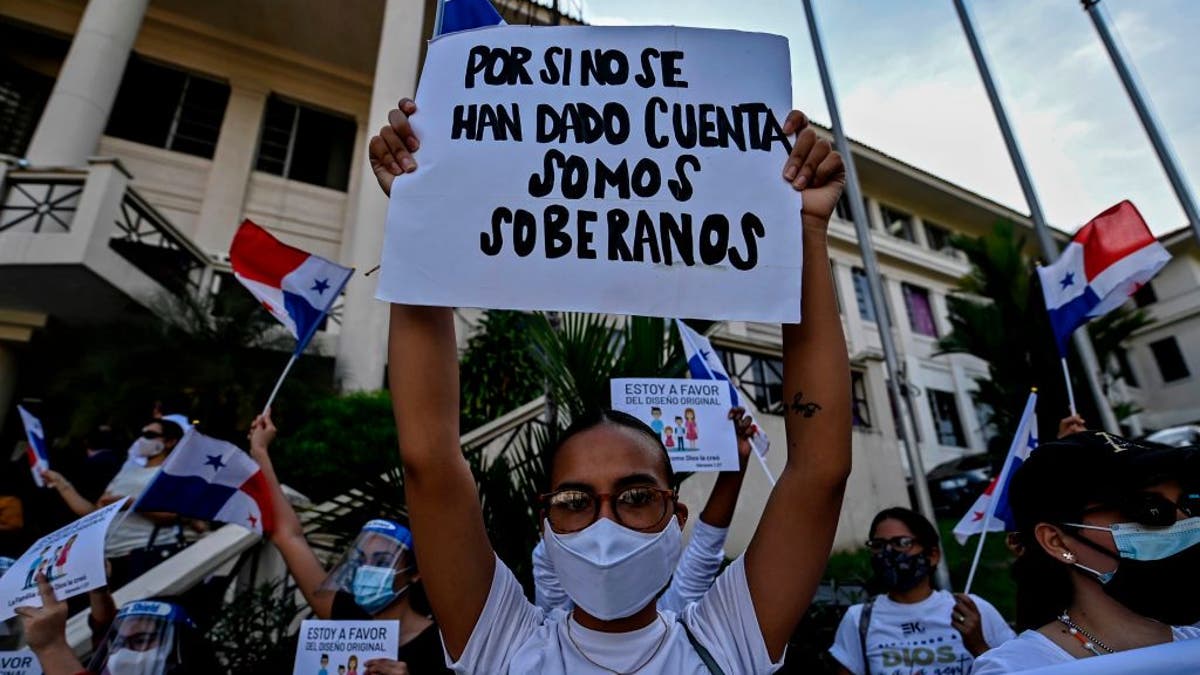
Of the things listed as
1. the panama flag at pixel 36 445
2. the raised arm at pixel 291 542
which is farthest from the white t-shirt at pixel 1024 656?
the panama flag at pixel 36 445

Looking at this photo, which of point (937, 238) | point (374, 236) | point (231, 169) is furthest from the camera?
point (937, 238)

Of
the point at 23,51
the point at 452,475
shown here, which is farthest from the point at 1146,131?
the point at 23,51

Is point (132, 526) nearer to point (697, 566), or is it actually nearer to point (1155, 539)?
point (697, 566)

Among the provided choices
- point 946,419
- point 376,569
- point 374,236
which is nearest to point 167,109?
point 374,236

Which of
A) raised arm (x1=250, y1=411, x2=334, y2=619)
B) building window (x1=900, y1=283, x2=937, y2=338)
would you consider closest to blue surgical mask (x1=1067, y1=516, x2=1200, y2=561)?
raised arm (x1=250, y1=411, x2=334, y2=619)

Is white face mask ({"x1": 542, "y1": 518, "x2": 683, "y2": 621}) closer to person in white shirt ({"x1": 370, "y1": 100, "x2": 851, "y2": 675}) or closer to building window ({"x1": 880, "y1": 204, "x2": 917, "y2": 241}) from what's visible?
person in white shirt ({"x1": 370, "y1": 100, "x2": 851, "y2": 675})

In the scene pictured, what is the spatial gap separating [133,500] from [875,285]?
694 cm

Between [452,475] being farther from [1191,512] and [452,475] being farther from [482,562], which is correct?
[1191,512]

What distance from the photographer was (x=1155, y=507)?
1.49 m

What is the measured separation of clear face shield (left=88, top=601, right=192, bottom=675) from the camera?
2.55 meters

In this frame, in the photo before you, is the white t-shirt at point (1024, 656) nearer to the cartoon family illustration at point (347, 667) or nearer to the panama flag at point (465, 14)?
the cartoon family illustration at point (347, 667)

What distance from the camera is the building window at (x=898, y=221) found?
22812 millimetres

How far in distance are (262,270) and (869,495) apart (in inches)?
322


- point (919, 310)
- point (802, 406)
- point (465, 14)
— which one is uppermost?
point (919, 310)
